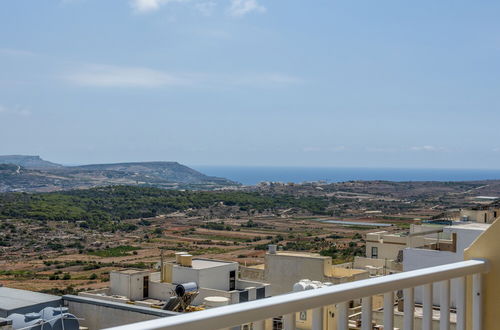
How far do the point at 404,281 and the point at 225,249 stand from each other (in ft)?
173

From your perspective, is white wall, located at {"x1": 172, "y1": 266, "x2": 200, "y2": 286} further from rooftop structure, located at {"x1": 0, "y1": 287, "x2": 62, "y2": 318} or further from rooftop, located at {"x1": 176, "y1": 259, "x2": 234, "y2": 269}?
rooftop structure, located at {"x1": 0, "y1": 287, "x2": 62, "y2": 318}

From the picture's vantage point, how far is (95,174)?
199 meters

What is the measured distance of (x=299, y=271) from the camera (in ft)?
65.9

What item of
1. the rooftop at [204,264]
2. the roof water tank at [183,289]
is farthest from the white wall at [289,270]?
the roof water tank at [183,289]

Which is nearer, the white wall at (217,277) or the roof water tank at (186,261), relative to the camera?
the white wall at (217,277)

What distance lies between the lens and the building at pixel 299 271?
19.4 m

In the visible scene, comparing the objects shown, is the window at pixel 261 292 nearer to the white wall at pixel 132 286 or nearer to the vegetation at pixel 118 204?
the white wall at pixel 132 286

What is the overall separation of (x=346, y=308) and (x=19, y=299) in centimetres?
1388

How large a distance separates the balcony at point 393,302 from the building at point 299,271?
1682 cm

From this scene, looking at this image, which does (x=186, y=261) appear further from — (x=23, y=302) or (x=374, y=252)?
(x=374, y=252)

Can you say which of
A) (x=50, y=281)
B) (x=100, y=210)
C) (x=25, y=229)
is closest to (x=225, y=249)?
(x=50, y=281)

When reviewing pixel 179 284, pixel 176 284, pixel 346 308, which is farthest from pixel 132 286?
pixel 346 308

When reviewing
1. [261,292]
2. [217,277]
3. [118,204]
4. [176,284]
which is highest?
[217,277]

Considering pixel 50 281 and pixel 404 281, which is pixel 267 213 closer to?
pixel 50 281
